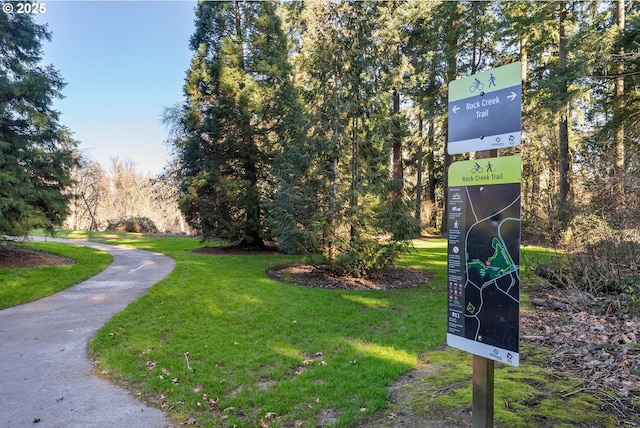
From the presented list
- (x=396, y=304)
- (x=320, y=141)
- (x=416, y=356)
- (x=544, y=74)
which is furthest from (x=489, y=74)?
(x=544, y=74)

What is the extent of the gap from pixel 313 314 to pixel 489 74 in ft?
16.7

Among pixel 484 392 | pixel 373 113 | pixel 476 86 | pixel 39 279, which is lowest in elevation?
pixel 39 279

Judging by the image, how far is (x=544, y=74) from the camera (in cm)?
1722

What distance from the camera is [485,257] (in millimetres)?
2176

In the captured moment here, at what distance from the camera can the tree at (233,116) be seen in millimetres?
14266

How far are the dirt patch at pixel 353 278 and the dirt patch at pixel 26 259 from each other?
6799 millimetres

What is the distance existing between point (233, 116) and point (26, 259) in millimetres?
8398

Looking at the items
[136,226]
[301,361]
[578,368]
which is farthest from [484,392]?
[136,226]

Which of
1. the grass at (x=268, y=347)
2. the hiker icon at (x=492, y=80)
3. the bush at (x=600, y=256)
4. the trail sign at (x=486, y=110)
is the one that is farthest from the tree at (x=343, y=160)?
the hiker icon at (x=492, y=80)

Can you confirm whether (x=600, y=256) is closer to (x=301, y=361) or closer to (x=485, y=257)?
(x=301, y=361)

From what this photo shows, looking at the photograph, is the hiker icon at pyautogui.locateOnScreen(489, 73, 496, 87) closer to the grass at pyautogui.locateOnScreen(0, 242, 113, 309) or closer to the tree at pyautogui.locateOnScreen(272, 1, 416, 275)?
the tree at pyautogui.locateOnScreen(272, 1, 416, 275)

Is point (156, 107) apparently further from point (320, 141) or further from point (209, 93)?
point (320, 141)

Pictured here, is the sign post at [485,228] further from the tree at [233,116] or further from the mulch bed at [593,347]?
the tree at [233,116]

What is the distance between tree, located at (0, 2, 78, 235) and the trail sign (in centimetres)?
1192
